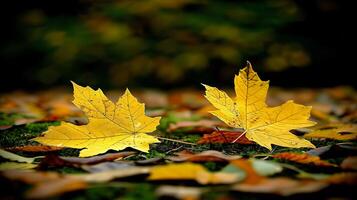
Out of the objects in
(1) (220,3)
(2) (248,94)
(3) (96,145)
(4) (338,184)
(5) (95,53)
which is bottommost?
(4) (338,184)

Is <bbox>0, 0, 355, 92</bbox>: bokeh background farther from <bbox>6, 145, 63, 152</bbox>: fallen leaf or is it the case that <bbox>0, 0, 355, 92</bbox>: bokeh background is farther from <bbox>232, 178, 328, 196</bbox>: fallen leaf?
<bbox>232, 178, 328, 196</bbox>: fallen leaf

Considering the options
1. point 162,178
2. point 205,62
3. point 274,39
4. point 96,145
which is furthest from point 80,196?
point 274,39

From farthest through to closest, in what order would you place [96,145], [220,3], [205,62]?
[220,3]
[205,62]
[96,145]

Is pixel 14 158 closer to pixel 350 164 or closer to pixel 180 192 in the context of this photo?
pixel 180 192

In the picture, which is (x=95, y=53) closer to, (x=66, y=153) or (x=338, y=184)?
(x=66, y=153)

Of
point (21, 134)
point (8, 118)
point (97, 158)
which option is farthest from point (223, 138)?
point (8, 118)

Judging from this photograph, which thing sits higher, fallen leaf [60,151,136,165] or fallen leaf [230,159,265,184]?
fallen leaf [60,151,136,165]

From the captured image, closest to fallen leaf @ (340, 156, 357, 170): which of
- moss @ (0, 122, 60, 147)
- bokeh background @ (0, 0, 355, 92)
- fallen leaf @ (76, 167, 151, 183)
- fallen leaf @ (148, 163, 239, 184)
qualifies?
fallen leaf @ (148, 163, 239, 184)
